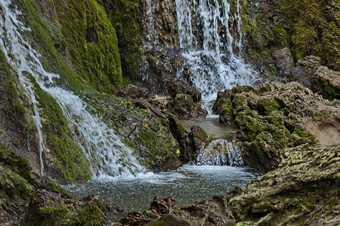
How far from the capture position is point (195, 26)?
23266 millimetres

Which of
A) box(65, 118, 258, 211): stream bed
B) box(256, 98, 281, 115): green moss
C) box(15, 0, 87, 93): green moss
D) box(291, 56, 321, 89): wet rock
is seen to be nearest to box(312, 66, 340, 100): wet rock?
box(291, 56, 321, 89): wet rock

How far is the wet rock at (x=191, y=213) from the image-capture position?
4.47m

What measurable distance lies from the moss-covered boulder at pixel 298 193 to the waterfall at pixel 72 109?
233 inches

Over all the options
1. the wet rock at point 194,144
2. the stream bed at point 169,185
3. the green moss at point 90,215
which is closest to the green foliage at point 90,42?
the wet rock at point 194,144

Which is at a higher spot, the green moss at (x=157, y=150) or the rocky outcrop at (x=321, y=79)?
the rocky outcrop at (x=321, y=79)

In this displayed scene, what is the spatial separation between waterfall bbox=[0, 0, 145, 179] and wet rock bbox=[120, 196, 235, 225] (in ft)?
13.7

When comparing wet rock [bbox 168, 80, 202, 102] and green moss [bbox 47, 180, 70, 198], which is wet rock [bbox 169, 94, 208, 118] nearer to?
wet rock [bbox 168, 80, 202, 102]

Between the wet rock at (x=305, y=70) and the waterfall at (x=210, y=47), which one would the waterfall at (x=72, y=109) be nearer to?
the wet rock at (x=305, y=70)

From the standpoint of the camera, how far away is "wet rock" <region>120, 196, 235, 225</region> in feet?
14.7

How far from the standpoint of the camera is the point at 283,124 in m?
9.19

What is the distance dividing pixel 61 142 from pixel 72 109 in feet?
5.18

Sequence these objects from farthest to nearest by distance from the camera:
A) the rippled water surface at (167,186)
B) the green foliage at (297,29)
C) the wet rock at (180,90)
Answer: the green foliage at (297,29), the wet rock at (180,90), the rippled water surface at (167,186)

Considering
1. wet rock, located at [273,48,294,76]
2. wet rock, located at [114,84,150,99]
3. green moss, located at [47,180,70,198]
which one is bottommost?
green moss, located at [47,180,70,198]

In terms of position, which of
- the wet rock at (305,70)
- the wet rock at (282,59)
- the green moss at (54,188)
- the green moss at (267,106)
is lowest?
the green moss at (54,188)
